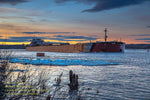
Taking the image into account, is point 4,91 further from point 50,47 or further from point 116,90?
point 50,47

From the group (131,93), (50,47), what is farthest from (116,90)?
(50,47)

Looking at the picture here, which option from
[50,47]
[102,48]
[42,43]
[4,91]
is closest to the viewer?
[4,91]

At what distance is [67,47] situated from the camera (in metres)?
92.7

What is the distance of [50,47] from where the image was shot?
109000 mm

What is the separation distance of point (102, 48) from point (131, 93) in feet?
207

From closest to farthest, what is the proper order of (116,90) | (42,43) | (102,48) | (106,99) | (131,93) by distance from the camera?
(106,99) → (131,93) → (116,90) → (102,48) → (42,43)

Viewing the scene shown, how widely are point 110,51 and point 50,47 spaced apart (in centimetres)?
4616

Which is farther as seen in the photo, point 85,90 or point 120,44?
point 120,44

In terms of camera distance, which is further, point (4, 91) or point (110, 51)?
point (110, 51)

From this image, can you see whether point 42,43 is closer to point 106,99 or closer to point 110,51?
point 110,51

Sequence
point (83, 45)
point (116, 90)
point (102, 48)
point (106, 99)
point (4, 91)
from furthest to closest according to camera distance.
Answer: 1. point (83, 45)
2. point (102, 48)
3. point (116, 90)
4. point (106, 99)
5. point (4, 91)

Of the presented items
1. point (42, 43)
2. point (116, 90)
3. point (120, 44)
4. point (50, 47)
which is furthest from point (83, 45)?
point (116, 90)

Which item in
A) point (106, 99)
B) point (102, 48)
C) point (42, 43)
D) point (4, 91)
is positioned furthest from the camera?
point (42, 43)

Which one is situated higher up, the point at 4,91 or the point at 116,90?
the point at 4,91
